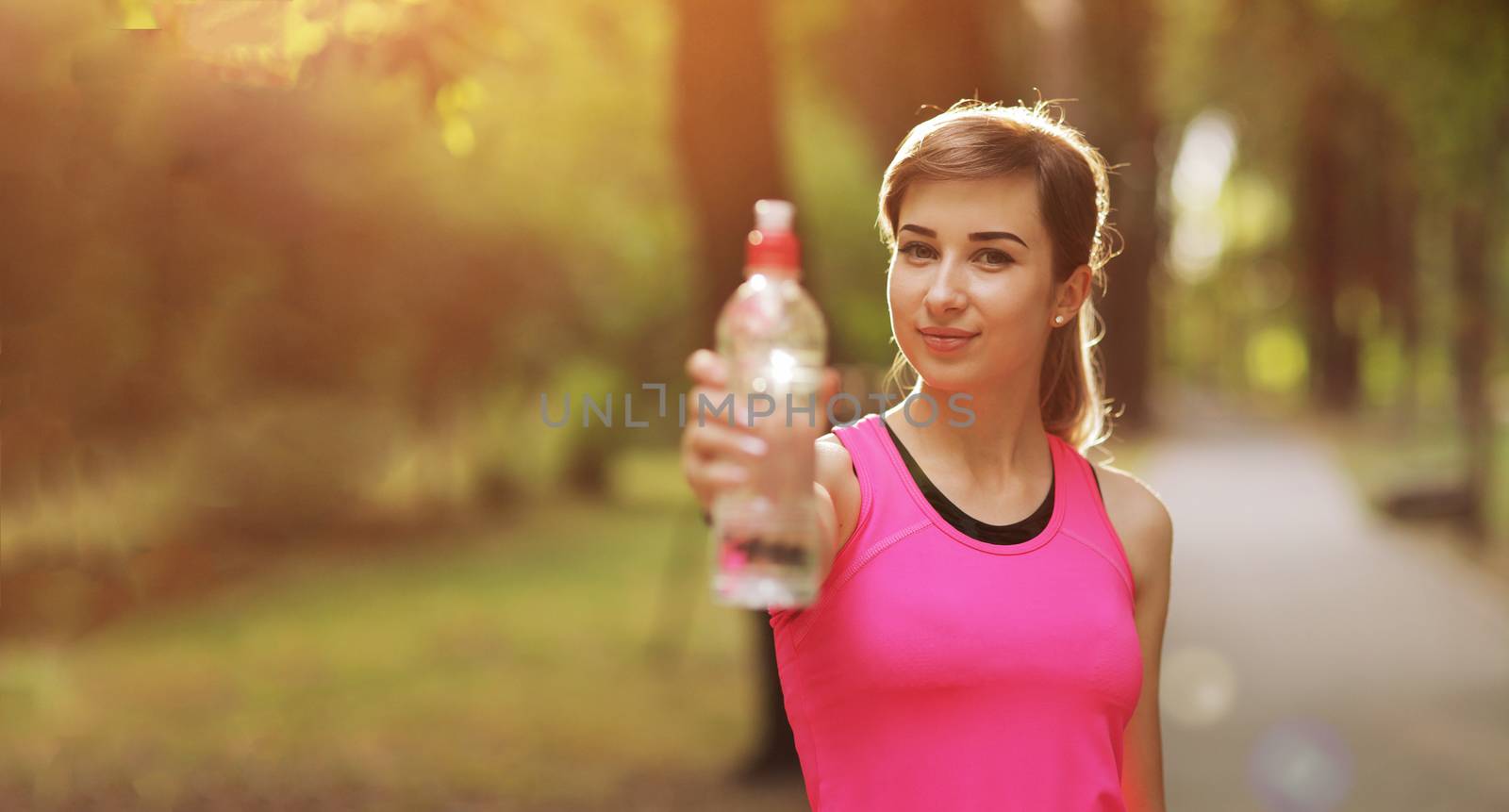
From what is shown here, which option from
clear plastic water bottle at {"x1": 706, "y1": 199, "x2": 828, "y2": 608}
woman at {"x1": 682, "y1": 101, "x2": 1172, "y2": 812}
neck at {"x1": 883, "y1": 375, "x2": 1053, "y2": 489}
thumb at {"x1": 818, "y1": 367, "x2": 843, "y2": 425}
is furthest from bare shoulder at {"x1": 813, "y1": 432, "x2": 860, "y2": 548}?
thumb at {"x1": 818, "y1": 367, "x2": 843, "y2": 425}

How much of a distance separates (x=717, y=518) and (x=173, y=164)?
36.0ft

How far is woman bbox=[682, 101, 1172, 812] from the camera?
8.64 feet

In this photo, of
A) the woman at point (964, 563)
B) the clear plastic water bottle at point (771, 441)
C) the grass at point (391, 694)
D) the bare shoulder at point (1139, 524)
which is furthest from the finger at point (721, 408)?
the grass at point (391, 694)

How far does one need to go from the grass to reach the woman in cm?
656

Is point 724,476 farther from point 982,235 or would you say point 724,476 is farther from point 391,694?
point 391,694

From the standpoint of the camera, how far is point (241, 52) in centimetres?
534

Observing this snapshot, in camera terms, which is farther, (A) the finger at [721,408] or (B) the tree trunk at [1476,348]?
(B) the tree trunk at [1476,348]

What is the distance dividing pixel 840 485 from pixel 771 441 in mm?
677

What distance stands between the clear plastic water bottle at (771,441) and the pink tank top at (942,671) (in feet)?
1.14

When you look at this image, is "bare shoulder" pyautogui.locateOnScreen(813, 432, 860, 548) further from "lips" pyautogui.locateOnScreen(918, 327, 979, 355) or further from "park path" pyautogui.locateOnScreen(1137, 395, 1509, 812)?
"park path" pyautogui.locateOnScreen(1137, 395, 1509, 812)

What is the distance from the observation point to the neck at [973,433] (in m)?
2.86

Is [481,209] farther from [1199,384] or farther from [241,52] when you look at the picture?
[1199,384]

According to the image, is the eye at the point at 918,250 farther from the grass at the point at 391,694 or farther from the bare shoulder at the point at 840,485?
the grass at the point at 391,694

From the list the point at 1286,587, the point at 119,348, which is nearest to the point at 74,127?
the point at 119,348
